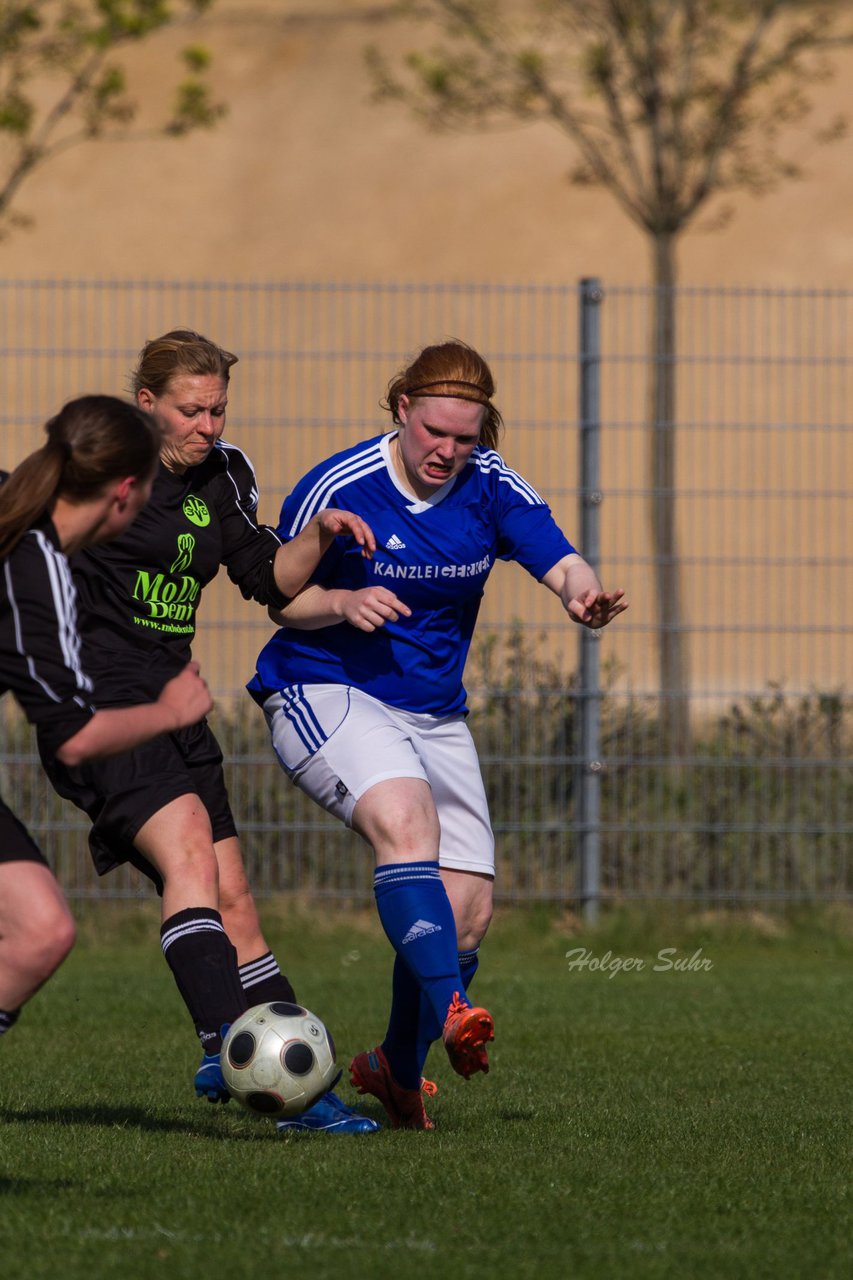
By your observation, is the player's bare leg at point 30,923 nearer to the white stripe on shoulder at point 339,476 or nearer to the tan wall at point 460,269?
the white stripe on shoulder at point 339,476

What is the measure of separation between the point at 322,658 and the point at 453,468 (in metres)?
0.69

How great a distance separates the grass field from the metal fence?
2.23ft

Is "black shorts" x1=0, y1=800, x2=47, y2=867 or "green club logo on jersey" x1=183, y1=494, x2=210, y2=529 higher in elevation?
"green club logo on jersey" x1=183, y1=494, x2=210, y2=529

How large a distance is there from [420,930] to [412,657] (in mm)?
839

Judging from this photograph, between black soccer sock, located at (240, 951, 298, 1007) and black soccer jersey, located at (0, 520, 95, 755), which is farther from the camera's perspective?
black soccer sock, located at (240, 951, 298, 1007)

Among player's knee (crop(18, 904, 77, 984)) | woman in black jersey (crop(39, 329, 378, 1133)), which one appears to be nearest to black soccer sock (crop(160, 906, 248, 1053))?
woman in black jersey (crop(39, 329, 378, 1133))

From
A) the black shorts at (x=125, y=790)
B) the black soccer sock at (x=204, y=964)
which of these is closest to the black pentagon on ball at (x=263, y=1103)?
the black soccer sock at (x=204, y=964)

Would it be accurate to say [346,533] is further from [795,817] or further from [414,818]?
[795,817]

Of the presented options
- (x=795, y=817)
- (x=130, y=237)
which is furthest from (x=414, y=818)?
(x=130, y=237)

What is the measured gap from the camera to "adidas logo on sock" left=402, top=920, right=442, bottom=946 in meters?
5.27

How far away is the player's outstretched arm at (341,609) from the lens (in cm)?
527

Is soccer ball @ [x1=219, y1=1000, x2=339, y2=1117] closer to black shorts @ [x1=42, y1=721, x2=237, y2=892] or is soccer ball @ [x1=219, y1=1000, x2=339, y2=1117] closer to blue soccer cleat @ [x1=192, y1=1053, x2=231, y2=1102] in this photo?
blue soccer cleat @ [x1=192, y1=1053, x2=231, y2=1102]

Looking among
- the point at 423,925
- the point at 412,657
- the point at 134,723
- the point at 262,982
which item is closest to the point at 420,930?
the point at 423,925

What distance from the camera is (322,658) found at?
568 cm
